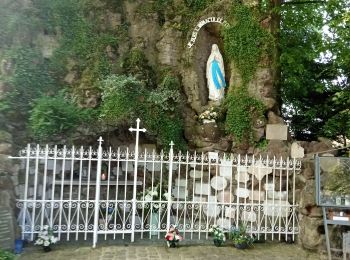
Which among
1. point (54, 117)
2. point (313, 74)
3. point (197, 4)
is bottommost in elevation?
point (54, 117)

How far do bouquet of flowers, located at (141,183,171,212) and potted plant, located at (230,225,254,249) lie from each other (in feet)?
5.12

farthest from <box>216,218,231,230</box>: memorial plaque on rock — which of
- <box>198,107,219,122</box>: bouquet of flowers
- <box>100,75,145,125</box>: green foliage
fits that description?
<box>100,75,145,125</box>: green foliage

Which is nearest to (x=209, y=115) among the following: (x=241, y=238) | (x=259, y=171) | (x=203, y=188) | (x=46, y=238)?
(x=203, y=188)

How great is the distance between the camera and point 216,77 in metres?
9.52

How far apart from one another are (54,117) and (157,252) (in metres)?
3.47

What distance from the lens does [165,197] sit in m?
7.79

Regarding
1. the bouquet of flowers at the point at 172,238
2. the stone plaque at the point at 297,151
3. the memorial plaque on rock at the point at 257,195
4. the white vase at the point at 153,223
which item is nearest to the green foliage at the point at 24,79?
the white vase at the point at 153,223

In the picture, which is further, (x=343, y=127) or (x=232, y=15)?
(x=343, y=127)

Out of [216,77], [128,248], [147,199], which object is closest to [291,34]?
[216,77]

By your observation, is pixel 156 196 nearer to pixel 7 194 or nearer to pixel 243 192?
pixel 243 192

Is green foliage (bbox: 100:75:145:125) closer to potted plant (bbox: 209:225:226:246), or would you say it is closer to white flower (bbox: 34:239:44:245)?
white flower (bbox: 34:239:44:245)

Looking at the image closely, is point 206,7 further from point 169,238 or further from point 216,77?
point 169,238

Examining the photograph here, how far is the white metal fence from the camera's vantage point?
716 centimetres

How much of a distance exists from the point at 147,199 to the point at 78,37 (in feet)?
15.3
